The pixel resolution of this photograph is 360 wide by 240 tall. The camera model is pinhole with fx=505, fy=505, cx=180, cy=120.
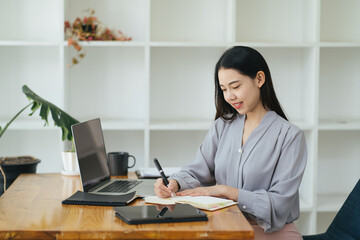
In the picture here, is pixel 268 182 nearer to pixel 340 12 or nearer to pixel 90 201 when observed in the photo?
pixel 90 201

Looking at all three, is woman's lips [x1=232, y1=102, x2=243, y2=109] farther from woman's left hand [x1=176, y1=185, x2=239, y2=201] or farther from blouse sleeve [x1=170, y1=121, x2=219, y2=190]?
woman's left hand [x1=176, y1=185, x2=239, y2=201]

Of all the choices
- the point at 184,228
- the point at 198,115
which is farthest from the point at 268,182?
the point at 198,115

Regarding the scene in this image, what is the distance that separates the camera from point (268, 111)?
7.19 ft

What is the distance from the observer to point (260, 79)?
212cm

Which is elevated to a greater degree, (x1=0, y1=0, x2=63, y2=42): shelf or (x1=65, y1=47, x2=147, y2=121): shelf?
(x1=0, y1=0, x2=63, y2=42): shelf

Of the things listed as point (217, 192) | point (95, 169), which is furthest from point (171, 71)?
point (217, 192)

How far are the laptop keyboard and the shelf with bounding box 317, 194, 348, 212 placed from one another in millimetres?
1654

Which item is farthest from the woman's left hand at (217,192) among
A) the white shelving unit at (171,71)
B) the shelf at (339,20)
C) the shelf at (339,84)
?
the shelf at (339,20)

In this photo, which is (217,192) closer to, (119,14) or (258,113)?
(258,113)

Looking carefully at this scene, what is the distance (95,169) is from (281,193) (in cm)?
76

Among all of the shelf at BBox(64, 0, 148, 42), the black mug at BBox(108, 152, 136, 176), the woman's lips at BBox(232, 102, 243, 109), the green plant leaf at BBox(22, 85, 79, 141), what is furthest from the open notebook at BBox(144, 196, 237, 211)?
the shelf at BBox(64, 0, 148, 42)

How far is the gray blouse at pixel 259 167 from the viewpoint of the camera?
1949mm

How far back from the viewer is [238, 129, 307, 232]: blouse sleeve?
6.31 ft

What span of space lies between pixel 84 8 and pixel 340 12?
1.80 metres
